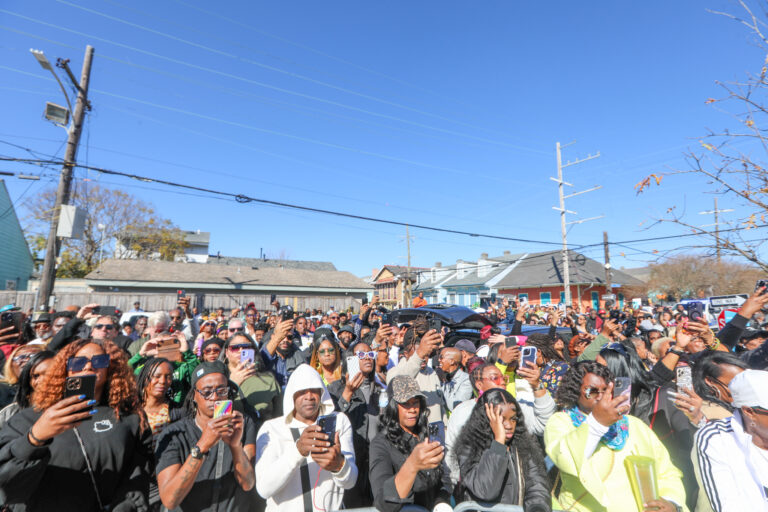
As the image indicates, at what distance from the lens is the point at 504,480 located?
236 cm

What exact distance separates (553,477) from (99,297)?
951 inches

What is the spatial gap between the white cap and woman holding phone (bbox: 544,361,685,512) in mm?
511

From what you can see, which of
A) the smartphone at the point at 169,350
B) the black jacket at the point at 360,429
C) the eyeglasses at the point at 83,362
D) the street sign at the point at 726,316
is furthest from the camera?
the street sign at the point at 726,316

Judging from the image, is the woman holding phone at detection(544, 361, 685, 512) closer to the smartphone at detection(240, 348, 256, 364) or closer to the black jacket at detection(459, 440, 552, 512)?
the black jacket at detection(459, 440, 552, 512)

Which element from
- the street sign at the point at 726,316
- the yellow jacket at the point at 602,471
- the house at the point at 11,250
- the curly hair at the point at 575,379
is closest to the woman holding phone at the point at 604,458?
the yellow jacket at the point at 602,471

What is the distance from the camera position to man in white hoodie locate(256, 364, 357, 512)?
2184 mm

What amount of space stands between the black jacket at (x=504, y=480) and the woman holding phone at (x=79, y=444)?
6.73 feet

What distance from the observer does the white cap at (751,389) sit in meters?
1.80

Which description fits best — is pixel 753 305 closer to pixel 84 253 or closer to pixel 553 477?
pixel 553 477

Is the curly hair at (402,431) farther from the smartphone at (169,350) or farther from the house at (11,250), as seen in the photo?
the house at (11,250)

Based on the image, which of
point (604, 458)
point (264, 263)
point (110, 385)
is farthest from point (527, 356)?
point (264, 263)

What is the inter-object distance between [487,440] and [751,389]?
1.42 metres

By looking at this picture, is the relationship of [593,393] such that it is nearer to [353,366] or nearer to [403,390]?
[403,390]

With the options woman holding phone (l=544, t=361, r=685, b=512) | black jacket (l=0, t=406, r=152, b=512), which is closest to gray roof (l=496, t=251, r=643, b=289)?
woman holding phone (l=544, t=361, r=685, b=512)
